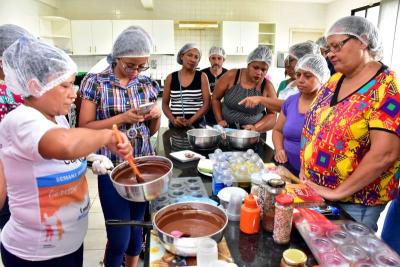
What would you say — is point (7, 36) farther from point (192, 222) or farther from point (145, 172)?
point (192, 222)

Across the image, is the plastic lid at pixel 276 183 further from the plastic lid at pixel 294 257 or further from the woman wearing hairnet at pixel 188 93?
the woman wearing hairnet at pixel 188 93

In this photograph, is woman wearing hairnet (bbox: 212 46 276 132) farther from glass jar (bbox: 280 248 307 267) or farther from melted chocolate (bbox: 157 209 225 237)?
glass jar (bbox: 280 248 307 267)

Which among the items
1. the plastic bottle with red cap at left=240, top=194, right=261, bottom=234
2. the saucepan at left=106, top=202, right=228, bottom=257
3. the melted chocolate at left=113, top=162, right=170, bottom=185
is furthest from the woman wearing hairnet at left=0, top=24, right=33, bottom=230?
the plastic bottle with red cap at left=240, top=194, right=261, bottom=234

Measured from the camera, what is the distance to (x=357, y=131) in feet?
3.87

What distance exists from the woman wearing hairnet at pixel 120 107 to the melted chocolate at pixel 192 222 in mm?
527

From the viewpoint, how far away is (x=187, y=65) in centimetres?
263

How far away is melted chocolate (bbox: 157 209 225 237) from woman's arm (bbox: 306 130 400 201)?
0.55 meters

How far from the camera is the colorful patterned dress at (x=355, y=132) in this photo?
115 centimetres

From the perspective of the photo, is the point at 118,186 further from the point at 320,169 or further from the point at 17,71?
the point at 320,169

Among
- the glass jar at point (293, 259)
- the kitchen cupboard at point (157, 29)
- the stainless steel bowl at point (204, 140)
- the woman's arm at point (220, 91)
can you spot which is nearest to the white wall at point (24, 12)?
the kitchen cupboard at point (157, 29)

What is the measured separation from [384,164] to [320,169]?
24 centimetres

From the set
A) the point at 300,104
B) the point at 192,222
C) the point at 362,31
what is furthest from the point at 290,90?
the point at 192,222

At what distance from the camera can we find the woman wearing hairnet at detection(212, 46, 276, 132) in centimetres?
235

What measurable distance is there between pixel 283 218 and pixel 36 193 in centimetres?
82
